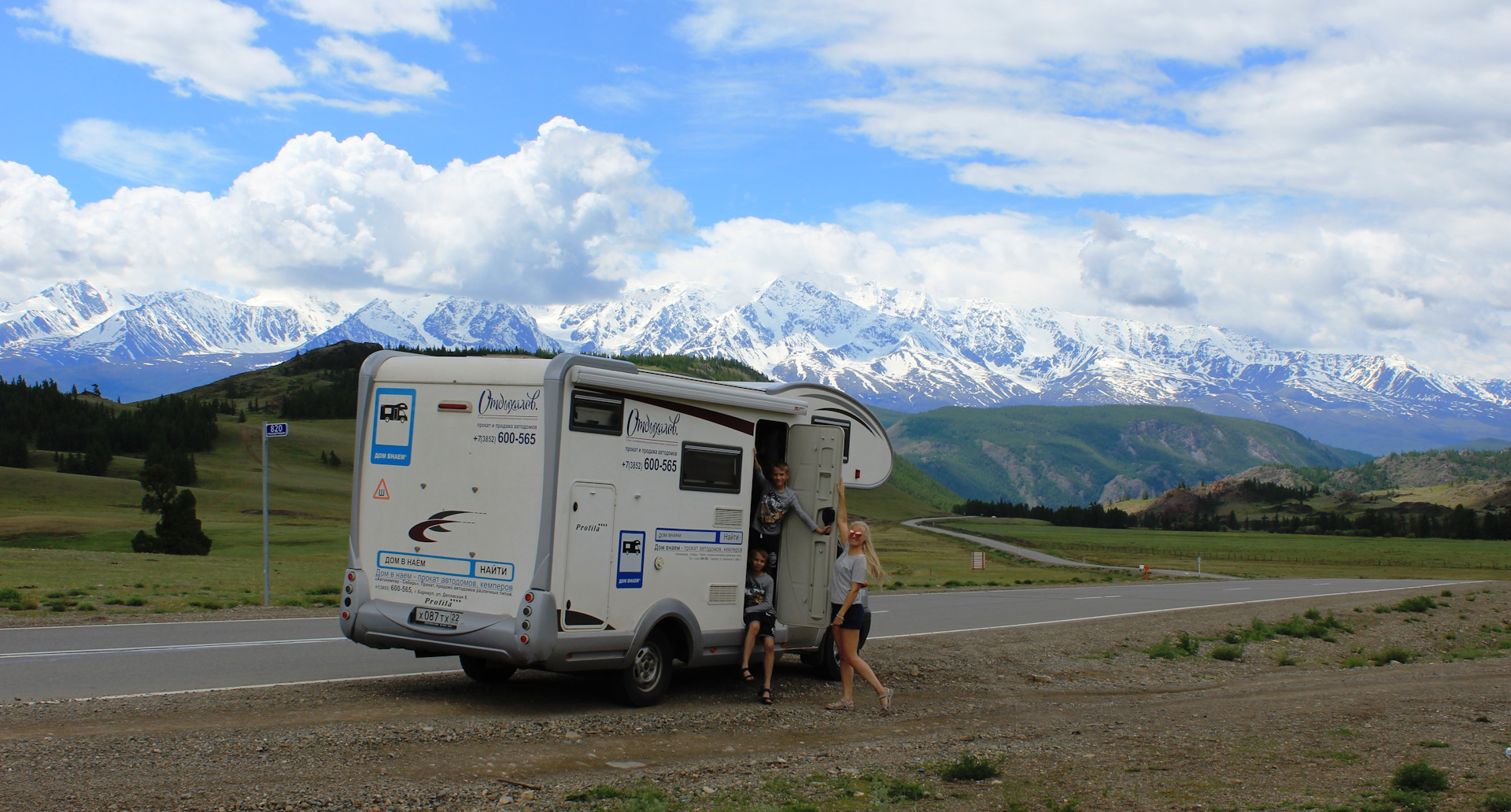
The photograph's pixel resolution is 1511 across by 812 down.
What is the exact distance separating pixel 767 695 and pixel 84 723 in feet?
21.6

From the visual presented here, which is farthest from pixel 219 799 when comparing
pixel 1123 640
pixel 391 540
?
pixel 1123 640

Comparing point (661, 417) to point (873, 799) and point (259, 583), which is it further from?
point (259, 583)

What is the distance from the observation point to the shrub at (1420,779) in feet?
24.9

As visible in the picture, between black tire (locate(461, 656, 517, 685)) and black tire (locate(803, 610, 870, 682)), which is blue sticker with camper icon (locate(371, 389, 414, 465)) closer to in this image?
black tire (locate(461, 656, 517, 685))

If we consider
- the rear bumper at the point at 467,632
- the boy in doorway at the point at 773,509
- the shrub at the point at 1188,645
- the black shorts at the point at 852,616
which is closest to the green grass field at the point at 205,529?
the rear bumper at the point at 467,632

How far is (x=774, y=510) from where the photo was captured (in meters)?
12.4

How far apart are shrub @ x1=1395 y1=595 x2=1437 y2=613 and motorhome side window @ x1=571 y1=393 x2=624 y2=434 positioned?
966 inches

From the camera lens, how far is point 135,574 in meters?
31.4

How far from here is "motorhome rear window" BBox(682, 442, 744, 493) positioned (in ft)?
39.1

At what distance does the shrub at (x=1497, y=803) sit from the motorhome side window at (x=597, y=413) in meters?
7.90

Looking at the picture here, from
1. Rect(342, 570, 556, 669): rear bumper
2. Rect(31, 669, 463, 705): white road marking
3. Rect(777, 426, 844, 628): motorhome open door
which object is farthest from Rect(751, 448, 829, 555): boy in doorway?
Rect(31, 669, 463, 705): white road marking

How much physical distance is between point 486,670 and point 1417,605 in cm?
2562

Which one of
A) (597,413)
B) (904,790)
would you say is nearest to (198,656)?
(597,413)

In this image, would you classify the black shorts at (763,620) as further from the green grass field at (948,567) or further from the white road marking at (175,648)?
the green grass field at (948,567)
